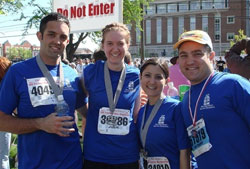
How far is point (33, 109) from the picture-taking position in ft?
8.39

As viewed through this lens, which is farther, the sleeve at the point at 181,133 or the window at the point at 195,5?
the window at the point at 195,5

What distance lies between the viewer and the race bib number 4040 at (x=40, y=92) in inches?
100

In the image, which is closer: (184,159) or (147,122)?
(184,159)

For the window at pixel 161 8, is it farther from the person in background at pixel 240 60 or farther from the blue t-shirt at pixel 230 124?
the blue t-shirt at pixel 230 124

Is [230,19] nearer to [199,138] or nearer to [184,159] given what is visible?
[184,159]

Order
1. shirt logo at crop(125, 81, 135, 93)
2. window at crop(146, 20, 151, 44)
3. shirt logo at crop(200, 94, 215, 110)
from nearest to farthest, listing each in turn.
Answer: shirt logo at crop(200, 94, 215, 110), shirt logo at crop(125, 81, 135, 93), window at crop(146, 20, 151, 44)

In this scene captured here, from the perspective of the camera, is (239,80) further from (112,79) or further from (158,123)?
(112,79)

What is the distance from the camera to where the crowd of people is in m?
2.26

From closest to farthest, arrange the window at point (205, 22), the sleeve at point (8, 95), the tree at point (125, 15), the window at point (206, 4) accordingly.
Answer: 1. the sleeve at point (8, 95)
2. the tree at point (125, 15)
3. the window at point (206, 4)
4. the window at point (205, 22)

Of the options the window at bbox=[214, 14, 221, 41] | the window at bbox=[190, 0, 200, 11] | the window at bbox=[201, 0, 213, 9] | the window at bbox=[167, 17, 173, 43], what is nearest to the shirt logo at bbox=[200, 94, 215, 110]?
the window at bbox=[214, 14, 221, 41]

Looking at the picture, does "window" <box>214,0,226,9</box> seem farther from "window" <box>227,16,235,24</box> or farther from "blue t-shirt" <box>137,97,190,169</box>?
"blue t-shirt" <box>137,97,190,169</box>

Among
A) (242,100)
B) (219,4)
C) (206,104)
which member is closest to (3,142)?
(206,104)

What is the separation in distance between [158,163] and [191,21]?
215 ft

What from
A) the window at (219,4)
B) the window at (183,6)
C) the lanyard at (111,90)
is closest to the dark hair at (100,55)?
the lanyard at (111,90)
